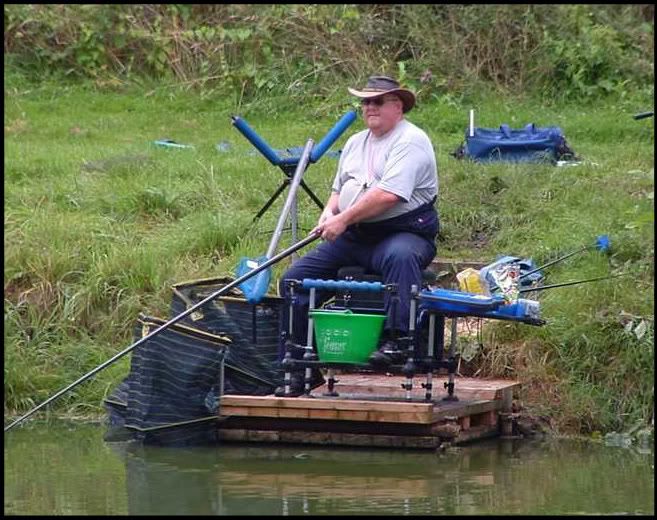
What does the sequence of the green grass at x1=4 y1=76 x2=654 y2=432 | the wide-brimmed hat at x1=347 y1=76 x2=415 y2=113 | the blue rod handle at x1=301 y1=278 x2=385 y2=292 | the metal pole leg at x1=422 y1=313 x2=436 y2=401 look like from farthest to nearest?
the green grass at x1=4 y1=76 x2=654 y2=432, the wide-brimmed hat at x1=347 y1=76 x2=415 y2=113, the metal pole leg at x1=422 y1=313 x2=436 y2=401, the blue rod handle at x1=301 y1=278 x2=385 y2=292

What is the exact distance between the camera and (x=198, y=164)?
1047cm

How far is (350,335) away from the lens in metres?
6.68

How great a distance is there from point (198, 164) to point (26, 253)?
1.94 m

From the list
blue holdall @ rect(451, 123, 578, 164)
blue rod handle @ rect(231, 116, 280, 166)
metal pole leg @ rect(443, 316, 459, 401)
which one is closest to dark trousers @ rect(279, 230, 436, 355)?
metal pole leg @ rect(443, 316, 459, 401)

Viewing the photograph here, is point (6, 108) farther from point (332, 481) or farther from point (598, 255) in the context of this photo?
point (332, 481)

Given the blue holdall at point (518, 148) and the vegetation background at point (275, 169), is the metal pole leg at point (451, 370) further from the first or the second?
the blue holdall at point (518, 148)

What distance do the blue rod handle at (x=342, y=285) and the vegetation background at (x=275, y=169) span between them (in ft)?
3.82

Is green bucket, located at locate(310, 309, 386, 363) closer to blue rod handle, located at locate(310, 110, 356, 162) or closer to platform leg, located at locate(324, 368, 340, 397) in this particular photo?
platform leg, located at locate(324, 368, 340, 397)

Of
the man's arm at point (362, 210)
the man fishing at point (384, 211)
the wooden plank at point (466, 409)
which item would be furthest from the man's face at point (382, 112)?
the wooden plank at point (466, 409)

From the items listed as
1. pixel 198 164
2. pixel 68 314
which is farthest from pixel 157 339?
pixel 198 164

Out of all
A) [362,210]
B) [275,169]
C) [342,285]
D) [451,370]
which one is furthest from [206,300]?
[275,169]

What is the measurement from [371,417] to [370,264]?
2.34 ft

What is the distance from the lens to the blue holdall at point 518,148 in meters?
10.3

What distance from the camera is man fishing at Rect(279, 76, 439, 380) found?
22.2 feet
